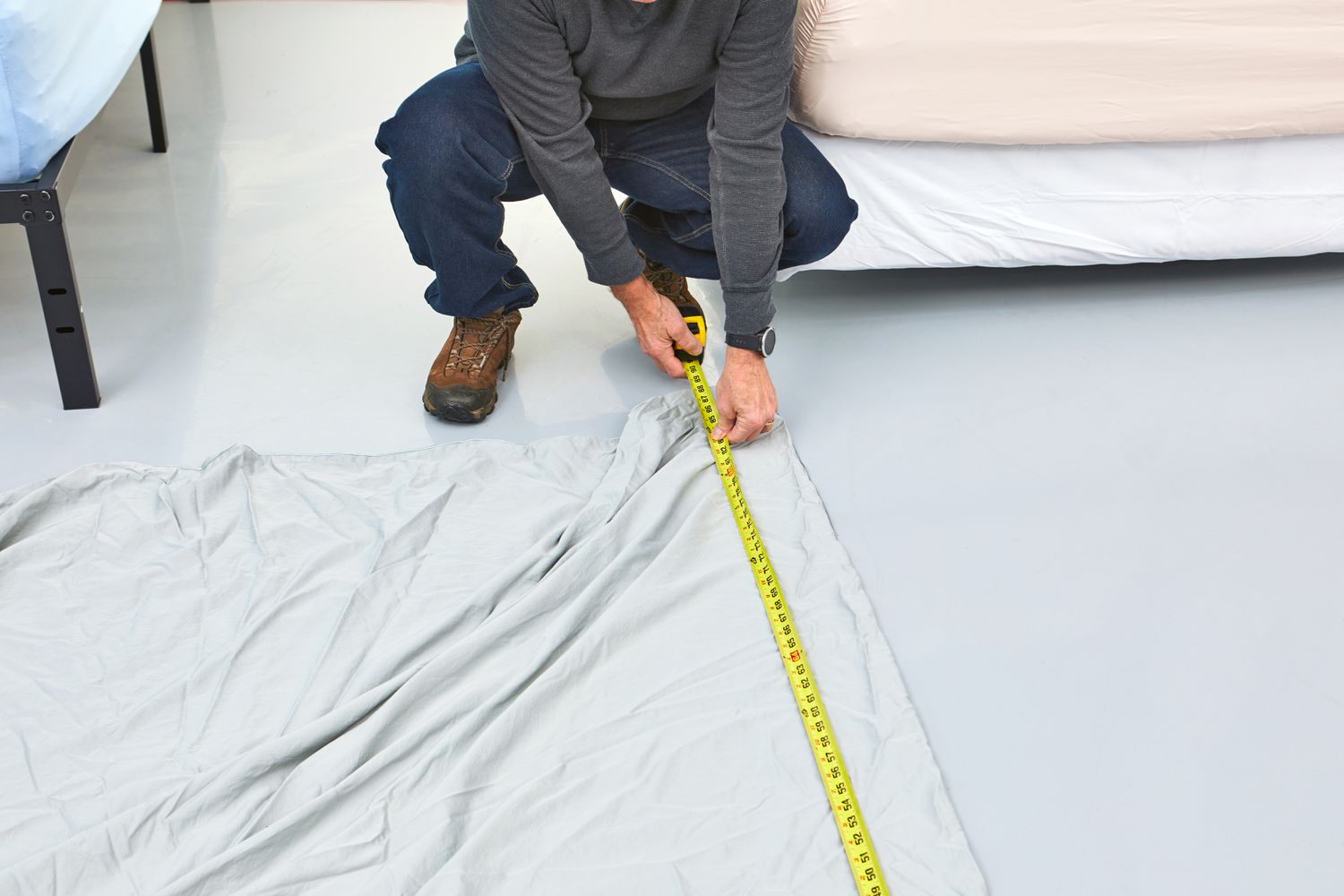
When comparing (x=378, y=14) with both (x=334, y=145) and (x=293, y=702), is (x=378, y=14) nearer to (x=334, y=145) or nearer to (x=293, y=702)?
(x=334, y=145)

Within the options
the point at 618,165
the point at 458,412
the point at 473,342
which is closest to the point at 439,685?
the point at 458,412

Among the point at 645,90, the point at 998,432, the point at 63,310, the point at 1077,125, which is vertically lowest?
the point at 998,432

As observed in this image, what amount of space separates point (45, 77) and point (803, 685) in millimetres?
1341

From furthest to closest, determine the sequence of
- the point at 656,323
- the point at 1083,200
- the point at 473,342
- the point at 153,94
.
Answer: the point at 153,94
the point at 1083,200
the point at 473,342
the point at 656,323

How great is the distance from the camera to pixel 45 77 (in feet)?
5.30

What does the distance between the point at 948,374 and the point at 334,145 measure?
1.66 meters

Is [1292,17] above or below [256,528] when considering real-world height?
above

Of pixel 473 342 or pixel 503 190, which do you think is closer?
pixel 503 190

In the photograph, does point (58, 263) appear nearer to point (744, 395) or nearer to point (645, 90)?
point (645, 90)

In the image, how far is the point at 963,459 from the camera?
1.76 meters

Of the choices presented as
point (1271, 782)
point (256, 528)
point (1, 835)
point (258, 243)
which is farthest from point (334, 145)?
point (1271, 782)

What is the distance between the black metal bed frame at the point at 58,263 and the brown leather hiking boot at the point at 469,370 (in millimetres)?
522

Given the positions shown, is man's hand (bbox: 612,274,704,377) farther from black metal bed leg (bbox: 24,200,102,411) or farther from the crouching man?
black metal bed leg (bbox: 24,200,102,411)

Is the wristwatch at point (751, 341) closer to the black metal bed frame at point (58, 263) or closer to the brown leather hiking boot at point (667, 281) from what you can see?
the brown leather hiking boot at point (667, 281)
